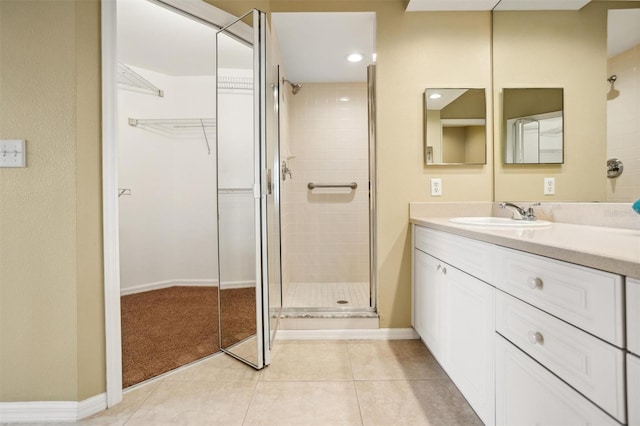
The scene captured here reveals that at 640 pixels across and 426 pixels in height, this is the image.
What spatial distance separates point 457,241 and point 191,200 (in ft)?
9.91

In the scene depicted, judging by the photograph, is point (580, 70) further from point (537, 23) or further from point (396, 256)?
point (396, 256)

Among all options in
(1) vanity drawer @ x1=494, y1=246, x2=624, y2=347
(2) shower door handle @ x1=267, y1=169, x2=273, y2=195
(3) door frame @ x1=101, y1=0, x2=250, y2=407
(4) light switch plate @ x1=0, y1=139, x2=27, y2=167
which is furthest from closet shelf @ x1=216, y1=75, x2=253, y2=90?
(1) vanity drawer @ x1=494, y1=246, x2=624, y2=347

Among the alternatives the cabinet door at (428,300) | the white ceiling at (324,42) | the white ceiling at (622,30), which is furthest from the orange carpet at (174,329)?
the white ceiling at (622,30)

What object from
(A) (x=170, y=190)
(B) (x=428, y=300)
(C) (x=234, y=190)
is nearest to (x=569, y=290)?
(B) (x=428, y=300)

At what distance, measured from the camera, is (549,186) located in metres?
1.80

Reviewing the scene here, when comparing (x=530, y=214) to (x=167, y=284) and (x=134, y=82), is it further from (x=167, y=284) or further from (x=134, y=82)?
(x=134, y=82)

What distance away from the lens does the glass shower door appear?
174 cm

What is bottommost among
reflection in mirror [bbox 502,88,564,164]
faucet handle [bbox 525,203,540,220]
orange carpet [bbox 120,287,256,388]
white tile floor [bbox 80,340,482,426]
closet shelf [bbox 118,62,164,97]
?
white tile floor [bbox 80,340,482,426]

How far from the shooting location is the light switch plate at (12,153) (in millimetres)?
1374

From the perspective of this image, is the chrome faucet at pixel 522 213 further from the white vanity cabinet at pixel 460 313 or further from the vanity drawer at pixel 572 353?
the vanity drawer at pixel 572 353

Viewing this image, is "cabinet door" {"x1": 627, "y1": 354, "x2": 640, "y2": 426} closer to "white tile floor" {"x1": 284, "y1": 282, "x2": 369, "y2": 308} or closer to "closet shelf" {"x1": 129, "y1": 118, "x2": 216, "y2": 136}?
"white tile floor" {"x1": 284, "y1": 282, "x2": 369, "y2": 308}

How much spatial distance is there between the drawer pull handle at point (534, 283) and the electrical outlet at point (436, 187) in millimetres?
1286

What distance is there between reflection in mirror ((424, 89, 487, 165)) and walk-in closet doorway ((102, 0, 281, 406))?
1064mm

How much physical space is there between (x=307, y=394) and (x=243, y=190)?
115cm
